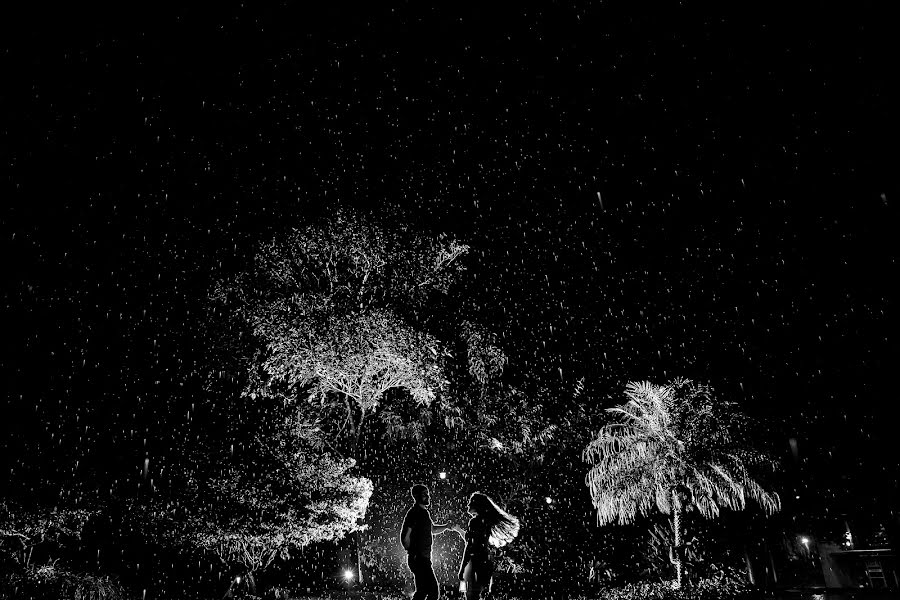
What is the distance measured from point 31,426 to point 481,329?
1235 centimetres

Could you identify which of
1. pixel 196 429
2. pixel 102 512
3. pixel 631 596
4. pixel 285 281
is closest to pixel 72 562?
pixel 102 512

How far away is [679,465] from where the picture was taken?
14.1 metres

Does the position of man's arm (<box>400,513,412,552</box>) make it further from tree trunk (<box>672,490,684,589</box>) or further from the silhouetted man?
tree trunk (<box>672,490,684,589</box>)

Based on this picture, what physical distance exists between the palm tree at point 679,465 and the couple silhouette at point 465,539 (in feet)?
27.5

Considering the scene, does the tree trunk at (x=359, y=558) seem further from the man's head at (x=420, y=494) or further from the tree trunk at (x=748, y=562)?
the man's head at (x=420, y=494)

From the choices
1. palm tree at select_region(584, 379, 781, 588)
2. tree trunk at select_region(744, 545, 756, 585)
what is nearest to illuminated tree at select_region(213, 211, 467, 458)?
palm tree at select_region(584, 379, 781, 588)

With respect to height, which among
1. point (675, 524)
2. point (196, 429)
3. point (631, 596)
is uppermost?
point (196, 429)

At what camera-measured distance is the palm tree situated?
1412 cm

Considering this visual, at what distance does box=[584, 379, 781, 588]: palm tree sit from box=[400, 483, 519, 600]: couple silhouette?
8.37 meters

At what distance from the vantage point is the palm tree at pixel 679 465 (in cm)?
1412

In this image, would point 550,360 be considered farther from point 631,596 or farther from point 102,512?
point 102,512

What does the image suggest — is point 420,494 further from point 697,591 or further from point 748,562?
point 748,562

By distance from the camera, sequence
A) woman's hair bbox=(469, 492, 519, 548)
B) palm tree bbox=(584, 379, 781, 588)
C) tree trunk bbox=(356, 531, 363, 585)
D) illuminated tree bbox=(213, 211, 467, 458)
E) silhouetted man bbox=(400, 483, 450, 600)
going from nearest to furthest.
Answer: silhouetted man bbox=(400, 483, 450, 600) → woman's hair bbox=(469, 492, 519, 548) → palm tree bbox=(584, 379, 781, 588) → illuminated tree bbox=(213, 211, 467, 458) → tree trunk bbox=(356, 531, 363, 585)

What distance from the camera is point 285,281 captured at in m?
16.2
